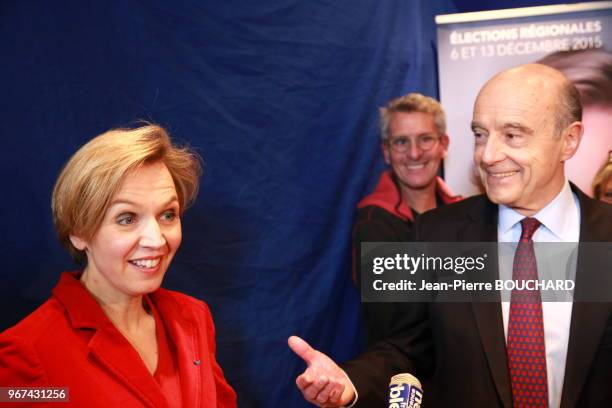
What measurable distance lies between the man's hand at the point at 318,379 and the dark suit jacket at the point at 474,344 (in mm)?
154

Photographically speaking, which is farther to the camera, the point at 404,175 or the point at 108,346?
the point at 404,175

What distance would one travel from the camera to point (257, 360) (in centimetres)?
257

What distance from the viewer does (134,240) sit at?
1756 millimetres

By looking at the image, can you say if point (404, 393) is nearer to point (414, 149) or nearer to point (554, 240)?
point (554, 240)

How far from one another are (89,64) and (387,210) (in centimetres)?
122

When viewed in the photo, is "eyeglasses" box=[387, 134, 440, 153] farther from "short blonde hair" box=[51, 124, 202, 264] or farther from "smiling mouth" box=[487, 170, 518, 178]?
"short blonde hair" box=[51, 124, 202, 264]

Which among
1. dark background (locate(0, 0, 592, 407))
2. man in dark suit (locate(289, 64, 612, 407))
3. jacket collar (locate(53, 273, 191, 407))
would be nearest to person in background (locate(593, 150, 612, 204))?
man in dark suit (locate(289, 64, 612, 407))

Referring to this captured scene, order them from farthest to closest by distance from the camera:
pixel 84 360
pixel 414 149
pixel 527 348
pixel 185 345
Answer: pixel 414 149
pixel 527 348
pixel 185 345
pixel 84 360

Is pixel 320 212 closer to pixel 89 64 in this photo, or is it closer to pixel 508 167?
pixel 508 167

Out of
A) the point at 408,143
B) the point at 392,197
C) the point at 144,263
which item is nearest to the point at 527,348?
the point at 392,197

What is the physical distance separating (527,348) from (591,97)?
1044 mm

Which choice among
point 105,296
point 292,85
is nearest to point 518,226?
point 292,85

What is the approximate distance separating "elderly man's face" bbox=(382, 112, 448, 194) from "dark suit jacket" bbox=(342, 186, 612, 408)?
0.38 meters

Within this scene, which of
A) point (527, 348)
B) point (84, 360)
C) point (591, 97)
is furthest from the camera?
point (591, 97)
